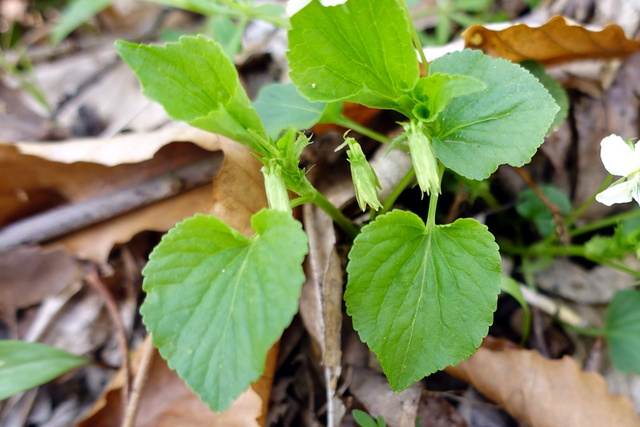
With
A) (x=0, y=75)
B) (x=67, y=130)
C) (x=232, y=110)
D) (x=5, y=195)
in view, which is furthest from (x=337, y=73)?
(x=0, y=75)

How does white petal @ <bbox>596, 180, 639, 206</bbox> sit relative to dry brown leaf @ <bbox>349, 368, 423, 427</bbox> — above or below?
above

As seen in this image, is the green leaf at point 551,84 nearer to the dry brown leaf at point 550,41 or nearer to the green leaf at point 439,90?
the dry brown leaf at point 550,41

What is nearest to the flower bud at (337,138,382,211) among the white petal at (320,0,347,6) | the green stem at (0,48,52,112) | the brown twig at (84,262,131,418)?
the white petal at (320,0,347,6)

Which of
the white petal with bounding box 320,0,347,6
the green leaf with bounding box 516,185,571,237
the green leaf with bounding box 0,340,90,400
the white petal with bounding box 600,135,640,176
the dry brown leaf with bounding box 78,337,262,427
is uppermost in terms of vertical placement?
the white petal with bounding box 320,0,347,6

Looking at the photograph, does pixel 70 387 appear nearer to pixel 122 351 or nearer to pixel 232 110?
pixel 122 351

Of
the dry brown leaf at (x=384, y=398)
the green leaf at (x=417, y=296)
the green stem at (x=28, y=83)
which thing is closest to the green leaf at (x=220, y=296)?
the green leaf at (x=417, y=296)

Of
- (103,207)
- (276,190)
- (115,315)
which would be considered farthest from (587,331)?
(103,207)

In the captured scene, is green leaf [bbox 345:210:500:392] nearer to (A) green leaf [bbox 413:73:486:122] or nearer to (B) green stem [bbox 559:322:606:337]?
(A) green leaf [bbox 413:73:486:122]
